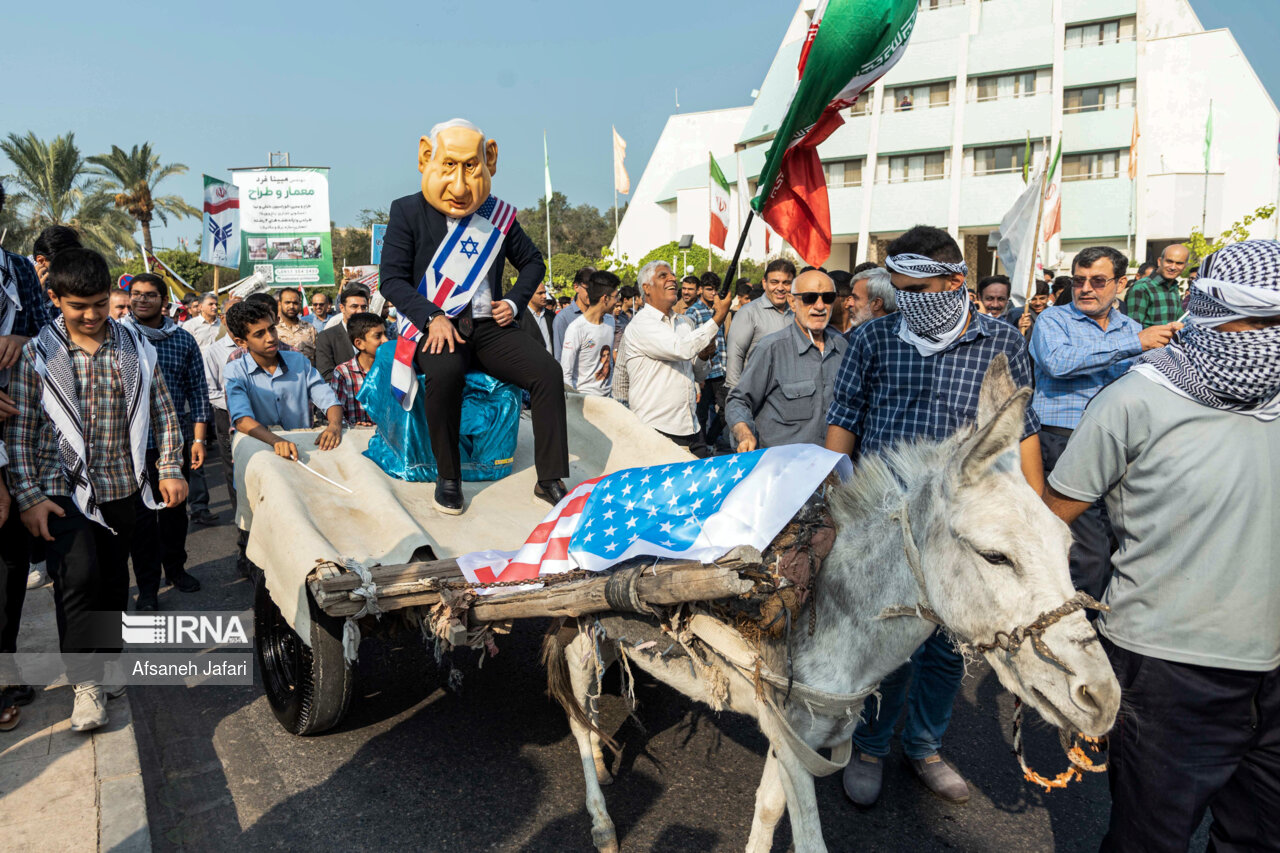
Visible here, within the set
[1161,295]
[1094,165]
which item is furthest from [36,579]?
[1094,165]

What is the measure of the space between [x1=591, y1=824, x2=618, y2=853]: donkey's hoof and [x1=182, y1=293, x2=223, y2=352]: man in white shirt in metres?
8.47

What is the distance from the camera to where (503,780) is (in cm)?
379

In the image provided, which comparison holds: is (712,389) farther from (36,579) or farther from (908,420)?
(908,420)

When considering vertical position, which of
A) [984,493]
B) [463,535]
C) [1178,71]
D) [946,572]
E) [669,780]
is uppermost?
[1178,71]

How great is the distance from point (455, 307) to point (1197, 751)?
3.65 metres

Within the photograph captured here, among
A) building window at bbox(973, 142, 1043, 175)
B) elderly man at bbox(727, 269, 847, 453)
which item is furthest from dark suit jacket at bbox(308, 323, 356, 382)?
building window at bbox(973, 142, 1043, 175)

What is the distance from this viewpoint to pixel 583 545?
10.1 ft

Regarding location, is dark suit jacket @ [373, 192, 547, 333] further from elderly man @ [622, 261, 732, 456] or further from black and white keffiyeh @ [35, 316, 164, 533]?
elderly man @ [622, 261, 732, 456]

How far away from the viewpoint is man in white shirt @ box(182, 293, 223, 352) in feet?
32.3

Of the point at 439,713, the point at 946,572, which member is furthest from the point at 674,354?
the point at 946,572

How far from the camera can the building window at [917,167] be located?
1587 inches

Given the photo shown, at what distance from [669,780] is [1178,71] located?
163 feet

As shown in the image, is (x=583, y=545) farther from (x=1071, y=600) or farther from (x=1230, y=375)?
(x=1230, y=375)

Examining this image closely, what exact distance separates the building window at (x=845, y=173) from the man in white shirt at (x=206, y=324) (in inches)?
1467
